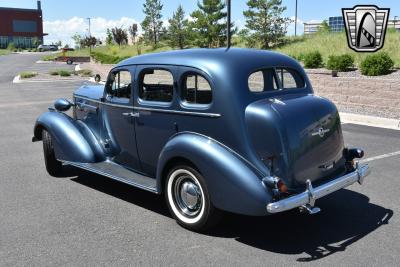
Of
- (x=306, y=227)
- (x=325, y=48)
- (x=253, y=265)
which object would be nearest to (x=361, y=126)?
(x=306, y=227)

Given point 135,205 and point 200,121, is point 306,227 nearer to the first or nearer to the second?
point 200,121

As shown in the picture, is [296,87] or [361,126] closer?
[296,87]

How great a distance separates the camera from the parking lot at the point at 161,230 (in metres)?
4.13

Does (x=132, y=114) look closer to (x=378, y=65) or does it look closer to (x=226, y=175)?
(x=226, y=175)

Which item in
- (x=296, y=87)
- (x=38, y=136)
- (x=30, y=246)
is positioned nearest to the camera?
(x=30, y=246)

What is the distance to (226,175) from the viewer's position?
14.0 feet

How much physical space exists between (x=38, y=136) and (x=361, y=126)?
282 inches

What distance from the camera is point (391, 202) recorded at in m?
5.54

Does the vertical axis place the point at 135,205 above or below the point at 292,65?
below

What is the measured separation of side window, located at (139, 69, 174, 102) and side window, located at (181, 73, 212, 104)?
20 centimetres

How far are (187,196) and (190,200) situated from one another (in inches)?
2.0

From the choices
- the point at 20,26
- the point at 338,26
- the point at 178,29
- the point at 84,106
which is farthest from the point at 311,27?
the point at 20,26

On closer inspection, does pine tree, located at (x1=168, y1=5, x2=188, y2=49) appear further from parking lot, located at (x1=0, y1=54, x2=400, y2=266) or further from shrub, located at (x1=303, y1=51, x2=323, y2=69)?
parking lot, located at (x1=0, y1=54, x2=400, y2=266)

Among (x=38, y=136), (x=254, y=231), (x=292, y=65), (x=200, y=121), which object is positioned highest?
(x=292, y=65)
